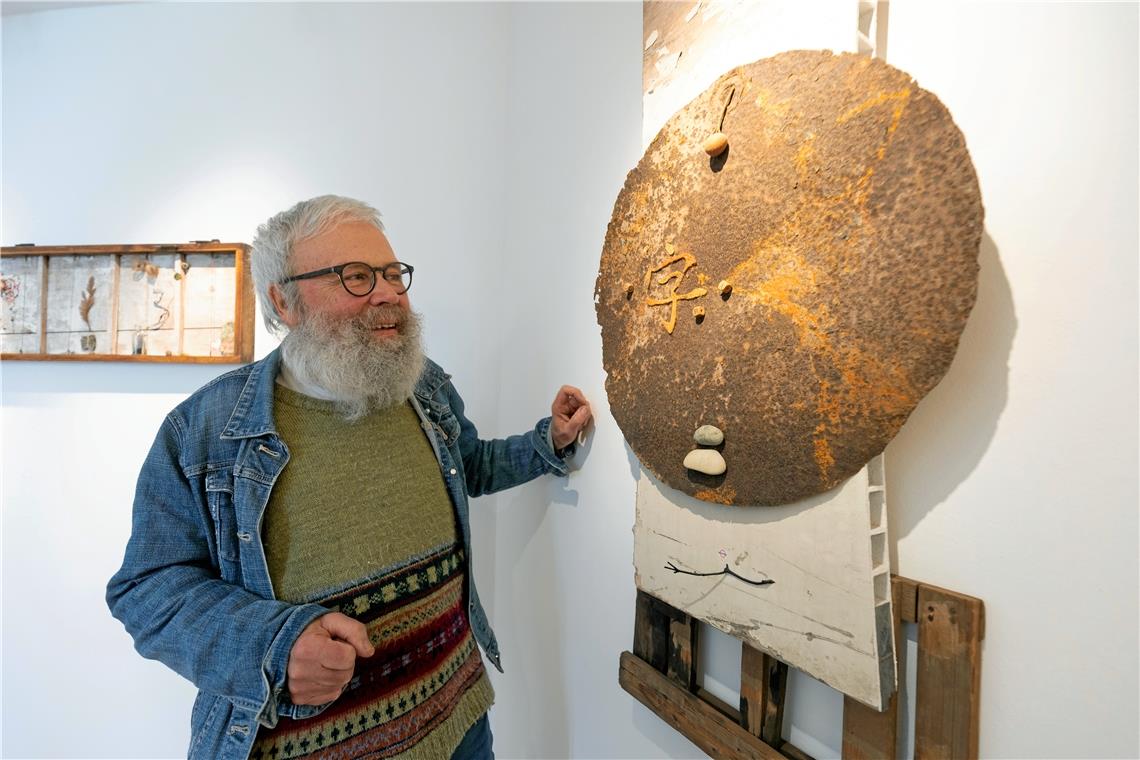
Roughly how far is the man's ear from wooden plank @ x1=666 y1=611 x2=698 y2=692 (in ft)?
3.00

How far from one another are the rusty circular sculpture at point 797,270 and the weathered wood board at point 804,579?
1.5 inches

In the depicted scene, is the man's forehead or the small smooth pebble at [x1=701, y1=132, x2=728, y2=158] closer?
the small smooth pebble at [x1=701, y1=132, x2=728, y2=158]

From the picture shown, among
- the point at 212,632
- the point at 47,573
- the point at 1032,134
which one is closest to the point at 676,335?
the point at 1032,134

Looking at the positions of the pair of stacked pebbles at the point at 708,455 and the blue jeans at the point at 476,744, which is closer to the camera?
the pair of stacked pebbles at the point at 708,455

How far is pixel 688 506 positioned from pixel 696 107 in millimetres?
616

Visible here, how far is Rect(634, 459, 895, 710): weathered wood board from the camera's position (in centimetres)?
59

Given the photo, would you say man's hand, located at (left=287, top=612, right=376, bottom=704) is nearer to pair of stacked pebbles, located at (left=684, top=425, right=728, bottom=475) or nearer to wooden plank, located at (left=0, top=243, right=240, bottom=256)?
pair of stacked pebbles, located at (left=684, top=425, right=728, bottom=475)

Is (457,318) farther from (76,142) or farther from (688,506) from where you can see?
(76,142)

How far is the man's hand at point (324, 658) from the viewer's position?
728mm

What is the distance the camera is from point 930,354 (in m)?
0.53

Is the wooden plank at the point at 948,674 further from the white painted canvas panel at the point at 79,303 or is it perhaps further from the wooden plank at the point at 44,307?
the wooden plank at the point at 44,307

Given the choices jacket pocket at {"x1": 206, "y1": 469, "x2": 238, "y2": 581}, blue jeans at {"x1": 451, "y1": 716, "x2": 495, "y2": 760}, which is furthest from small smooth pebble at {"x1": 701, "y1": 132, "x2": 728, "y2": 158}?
blue jeans at {"x1": 451, "y1": 716, "x2": 495, "y2": 760}

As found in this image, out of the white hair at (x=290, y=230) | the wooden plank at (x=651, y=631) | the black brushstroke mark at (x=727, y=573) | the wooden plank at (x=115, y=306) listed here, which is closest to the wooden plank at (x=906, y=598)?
the black brushstroke mark at (x=727, y=573)

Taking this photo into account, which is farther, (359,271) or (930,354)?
(359,271)
